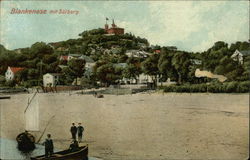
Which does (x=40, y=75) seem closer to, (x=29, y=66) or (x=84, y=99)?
(x=29, y=66)

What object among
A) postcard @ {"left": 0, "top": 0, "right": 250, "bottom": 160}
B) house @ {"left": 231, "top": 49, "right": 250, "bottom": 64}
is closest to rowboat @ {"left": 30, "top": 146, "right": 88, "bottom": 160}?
postcard @ {"left": 0, "top": 0, "right": 250, "bottom": 160}

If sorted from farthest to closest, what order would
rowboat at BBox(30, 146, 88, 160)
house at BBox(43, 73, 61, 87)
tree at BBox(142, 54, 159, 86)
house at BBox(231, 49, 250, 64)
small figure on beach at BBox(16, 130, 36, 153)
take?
small figure on beach at BBox(16, 130, 36, 153)
house at BBox(43, 73, 61, 87)
tree at BBox(142, 54, 159, 86)
rowboat at BBox(30, 146, 88, 160)
house at BBox(231, 49, 250, 64)

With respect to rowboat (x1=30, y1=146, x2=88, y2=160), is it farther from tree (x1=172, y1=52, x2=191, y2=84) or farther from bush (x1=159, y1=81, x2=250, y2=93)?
tree (x1=172, y1=52, x2=191, y2=84)

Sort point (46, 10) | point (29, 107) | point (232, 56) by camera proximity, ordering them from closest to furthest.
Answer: point (232, 56) < point (46, 10) < point (29, 107)

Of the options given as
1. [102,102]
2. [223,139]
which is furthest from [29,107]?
[223,139]

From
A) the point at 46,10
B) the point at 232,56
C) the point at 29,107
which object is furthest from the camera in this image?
the point at 29,107
